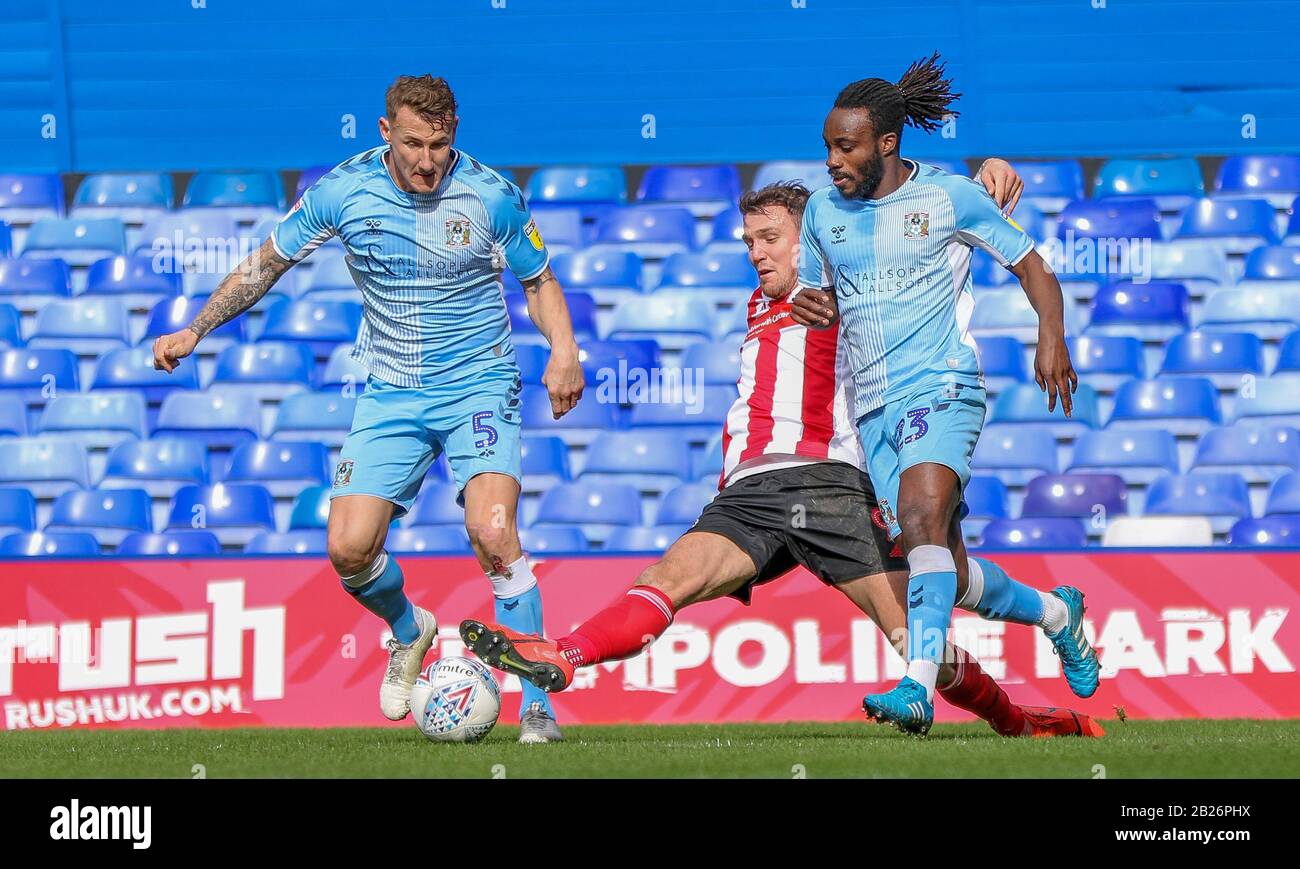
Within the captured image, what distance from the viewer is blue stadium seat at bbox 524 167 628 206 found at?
11219mm

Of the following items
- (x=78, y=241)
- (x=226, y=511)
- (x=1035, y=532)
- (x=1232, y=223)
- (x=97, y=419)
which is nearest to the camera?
(x=1035, y=532)

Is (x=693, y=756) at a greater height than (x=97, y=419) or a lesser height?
lesser

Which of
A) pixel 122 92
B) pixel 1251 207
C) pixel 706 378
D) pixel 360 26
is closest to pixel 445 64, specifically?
pixel 360 26

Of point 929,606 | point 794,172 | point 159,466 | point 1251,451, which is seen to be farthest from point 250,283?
point 1251,451

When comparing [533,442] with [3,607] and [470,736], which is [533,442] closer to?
[3,607]

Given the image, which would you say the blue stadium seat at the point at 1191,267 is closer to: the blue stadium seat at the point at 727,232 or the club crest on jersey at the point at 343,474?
the blue stadium seat at the point at 727,232

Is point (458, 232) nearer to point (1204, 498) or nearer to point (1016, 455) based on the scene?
point (1016, 455)

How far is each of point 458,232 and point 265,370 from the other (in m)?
4.70

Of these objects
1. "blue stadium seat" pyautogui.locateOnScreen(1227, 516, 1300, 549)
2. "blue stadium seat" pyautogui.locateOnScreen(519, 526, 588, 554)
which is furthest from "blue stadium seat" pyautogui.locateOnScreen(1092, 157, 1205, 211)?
"blue stadium seat" pyautogui.locateOnScreen(519, 526, 588, 554)

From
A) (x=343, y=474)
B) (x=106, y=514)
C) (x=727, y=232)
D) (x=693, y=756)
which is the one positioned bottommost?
(x=693, y=756)

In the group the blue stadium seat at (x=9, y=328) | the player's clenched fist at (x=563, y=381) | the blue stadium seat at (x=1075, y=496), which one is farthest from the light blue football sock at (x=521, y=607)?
the blue stadium seat at (x=9, y=328)

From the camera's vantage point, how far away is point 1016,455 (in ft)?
31.6

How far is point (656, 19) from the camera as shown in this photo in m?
11.0
